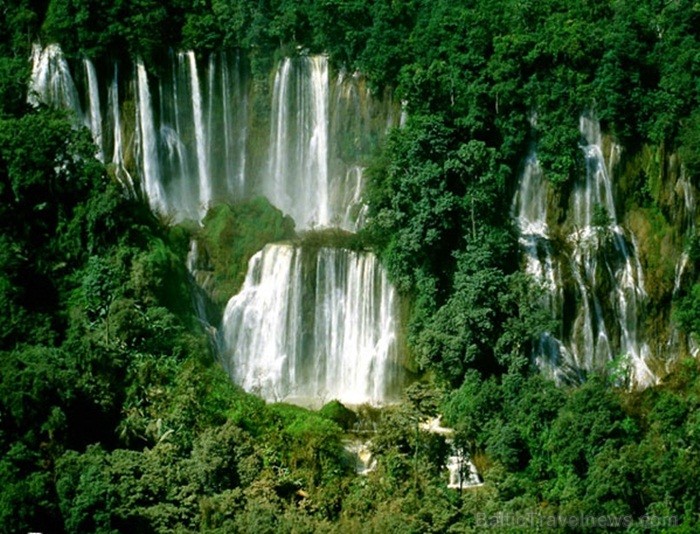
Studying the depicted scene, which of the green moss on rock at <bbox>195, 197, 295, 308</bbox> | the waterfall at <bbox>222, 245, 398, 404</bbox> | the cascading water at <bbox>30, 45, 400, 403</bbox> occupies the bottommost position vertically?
the waterfall at <bbox>222, 245, 398, 404</bbox>

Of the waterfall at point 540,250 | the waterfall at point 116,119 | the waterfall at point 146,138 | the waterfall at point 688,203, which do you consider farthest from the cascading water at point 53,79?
the waterfall at point 688,203

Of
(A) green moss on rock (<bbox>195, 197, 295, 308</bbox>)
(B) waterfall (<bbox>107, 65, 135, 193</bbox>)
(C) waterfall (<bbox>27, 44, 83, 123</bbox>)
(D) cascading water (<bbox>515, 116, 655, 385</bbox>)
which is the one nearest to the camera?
(D) cascading water (<bbox>515, 116, 655, 385</bbox>)

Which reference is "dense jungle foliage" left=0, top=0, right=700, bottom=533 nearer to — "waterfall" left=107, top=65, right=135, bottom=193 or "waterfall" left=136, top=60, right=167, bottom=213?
"waterfall" left=136, top=60, right=167, bottom=213

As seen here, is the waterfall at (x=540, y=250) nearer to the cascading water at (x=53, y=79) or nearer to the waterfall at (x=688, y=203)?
the waterfall at (x=688, y=203)

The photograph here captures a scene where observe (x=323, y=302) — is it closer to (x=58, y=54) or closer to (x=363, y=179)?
(x=363, y=179)

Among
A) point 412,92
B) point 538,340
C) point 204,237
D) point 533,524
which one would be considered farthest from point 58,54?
point 533,524

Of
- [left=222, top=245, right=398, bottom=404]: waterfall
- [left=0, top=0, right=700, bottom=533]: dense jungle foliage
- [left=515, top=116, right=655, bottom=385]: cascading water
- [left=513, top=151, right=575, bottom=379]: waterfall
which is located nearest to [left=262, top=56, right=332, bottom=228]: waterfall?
[left=0, top=0, right=700, bottom=533]: dense jungle foliage

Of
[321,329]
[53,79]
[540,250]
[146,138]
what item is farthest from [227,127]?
[540,250]
